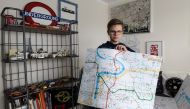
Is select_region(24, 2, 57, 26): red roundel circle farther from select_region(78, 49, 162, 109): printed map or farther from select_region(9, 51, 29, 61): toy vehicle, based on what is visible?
select_region(78, 49, 162, 109): printed map

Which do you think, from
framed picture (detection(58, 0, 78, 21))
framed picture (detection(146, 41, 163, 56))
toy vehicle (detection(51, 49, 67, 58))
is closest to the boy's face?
toy vehicle (detection(51, 49, 67, 58))

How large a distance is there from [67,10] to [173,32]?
159 centimetres

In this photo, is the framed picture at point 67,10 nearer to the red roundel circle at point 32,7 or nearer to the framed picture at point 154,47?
the red roundel circle at point 32,7

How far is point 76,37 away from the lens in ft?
8.00

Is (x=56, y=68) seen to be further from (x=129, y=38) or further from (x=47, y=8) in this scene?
(x=129, y=38)

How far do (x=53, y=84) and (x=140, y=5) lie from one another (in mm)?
1867

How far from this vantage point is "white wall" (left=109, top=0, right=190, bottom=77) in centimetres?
214

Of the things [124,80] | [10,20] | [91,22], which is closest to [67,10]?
[91,22]

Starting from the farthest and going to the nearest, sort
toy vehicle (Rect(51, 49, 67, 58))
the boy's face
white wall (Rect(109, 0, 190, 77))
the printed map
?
white wall (Rect(109, 0, 190, 77))
toy vehicle (Rect(51, 49, 67, 58))
the boy's face
the printed map

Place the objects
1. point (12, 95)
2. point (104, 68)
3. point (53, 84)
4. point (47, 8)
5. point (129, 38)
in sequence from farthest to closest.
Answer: point (129, 38), point (47, 8), point (53, 84), point (12, 95), point (104, 68)

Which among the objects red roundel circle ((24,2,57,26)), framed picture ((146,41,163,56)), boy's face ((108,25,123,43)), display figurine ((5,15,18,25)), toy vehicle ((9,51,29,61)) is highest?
red roundel circle ((24,2,57,26))

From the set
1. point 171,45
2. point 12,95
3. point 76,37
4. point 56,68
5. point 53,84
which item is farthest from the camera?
point 76,37

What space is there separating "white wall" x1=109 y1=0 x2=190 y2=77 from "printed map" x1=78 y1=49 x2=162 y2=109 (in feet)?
4.37

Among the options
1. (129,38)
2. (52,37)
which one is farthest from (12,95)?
(129,38)
